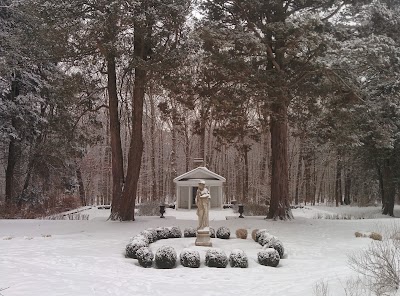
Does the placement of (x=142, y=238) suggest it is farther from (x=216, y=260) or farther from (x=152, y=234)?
(x=216, y=260)

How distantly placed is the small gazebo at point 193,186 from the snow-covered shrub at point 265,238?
1323cm

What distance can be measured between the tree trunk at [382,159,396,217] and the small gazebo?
9.71m

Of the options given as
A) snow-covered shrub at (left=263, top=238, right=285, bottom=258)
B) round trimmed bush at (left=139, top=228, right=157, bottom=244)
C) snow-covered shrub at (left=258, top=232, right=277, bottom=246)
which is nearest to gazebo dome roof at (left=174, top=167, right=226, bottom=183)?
round trimmed bush at (left=139, top=228, right=157, bottom=244)

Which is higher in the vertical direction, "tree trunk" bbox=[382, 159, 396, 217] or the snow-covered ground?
"tree trunk" bbox=[382, 159, 396, 217]

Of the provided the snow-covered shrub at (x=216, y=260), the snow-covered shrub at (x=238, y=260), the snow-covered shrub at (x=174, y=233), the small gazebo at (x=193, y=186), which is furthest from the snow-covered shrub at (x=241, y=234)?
the small gazebo at (x=193, y=186)

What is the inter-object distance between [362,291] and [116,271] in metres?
4.68

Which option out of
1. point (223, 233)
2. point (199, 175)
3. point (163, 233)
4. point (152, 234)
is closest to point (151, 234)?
point (152, 234)

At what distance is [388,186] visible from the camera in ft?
77.7

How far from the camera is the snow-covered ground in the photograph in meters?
6.79

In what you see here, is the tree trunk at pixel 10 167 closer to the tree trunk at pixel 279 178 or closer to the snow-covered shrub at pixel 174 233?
the snow-covered shrub at pixel 174 233

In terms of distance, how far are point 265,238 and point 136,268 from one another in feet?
13.0

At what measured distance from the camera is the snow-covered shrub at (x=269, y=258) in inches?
358

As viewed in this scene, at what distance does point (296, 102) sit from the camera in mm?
17859

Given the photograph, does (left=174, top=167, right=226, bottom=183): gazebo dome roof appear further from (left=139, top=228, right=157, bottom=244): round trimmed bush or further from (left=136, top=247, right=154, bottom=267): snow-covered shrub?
(left=136, top=247, right=154, bottom=267): snow-covered shrub
